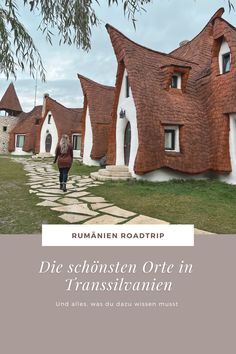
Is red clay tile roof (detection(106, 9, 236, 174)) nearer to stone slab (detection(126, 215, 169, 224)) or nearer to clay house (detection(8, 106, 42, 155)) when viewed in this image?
stone slab (detection(126, 215, 169, 224))

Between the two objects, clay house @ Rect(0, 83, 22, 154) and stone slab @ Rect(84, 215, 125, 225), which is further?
clay house @ Rect(0, 83, 22, 154)

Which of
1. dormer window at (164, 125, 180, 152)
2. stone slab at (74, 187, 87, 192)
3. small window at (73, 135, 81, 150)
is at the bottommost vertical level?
stone slab at (74, 187, 87, 192)

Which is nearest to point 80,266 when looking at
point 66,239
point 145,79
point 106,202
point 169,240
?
point 66,239

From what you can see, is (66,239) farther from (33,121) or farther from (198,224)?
(33,121)

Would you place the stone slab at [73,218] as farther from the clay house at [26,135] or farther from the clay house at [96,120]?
the clay house at [26,135]

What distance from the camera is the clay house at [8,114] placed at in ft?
110

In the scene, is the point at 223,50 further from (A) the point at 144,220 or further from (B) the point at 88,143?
(B) the point at 88,143

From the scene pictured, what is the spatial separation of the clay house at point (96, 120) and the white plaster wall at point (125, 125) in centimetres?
369

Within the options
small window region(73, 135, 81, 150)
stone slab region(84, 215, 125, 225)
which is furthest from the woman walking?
small window region(73, 135, 81, 150)

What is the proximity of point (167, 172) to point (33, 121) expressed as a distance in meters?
25.9

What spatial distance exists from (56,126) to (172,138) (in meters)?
18.7

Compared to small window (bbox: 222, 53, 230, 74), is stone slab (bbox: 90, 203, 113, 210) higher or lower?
lower

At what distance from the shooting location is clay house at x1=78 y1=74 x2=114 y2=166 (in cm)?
1681

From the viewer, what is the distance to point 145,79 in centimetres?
1068
